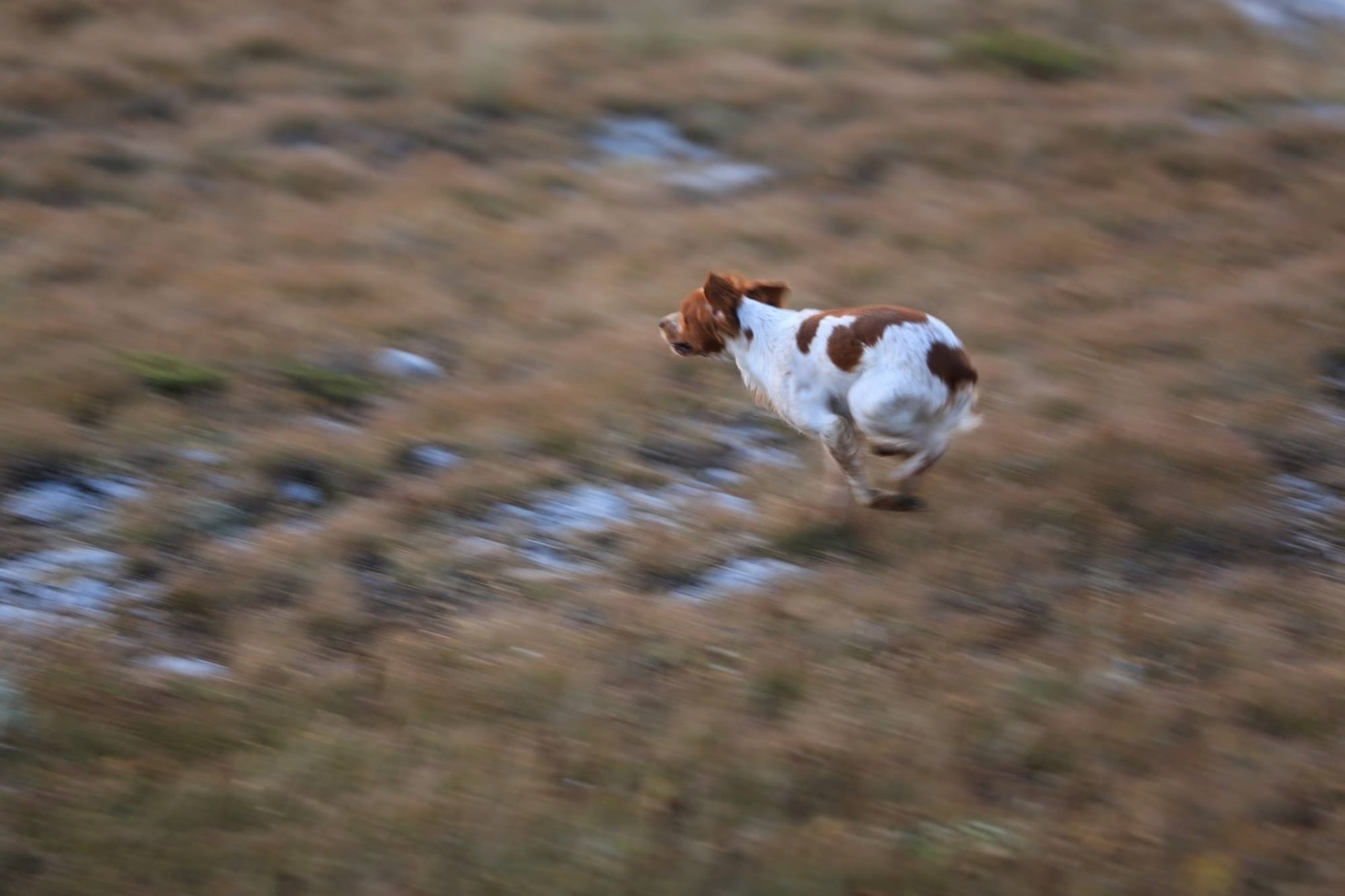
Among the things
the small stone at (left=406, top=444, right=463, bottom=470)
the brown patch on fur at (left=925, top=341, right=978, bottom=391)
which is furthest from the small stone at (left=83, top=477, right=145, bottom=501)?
the brown patch on fur at (left=925, top=341, right=978, bottom=391)

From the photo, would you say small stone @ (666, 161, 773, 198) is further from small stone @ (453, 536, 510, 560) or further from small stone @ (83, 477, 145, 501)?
small stone @ (83, 477, 145, 501)

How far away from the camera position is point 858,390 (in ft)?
16.9

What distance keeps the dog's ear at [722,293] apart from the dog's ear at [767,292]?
16 centimetres

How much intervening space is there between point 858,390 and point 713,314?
2.89 ft

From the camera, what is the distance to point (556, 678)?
4.45 m

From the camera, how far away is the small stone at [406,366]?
279 inches

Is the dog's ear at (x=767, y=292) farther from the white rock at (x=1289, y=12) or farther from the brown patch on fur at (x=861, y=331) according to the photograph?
the white rock at (x=1289, y=12)

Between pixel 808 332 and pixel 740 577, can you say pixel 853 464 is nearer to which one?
pixel 808 332

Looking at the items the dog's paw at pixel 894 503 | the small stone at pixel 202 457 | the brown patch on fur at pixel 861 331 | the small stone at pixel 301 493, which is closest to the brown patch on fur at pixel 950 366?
the brown patch on fur at pixel 861 331

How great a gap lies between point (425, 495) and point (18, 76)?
23.7 ft

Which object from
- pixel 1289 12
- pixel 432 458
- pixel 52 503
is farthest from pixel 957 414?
pixel 1289 12

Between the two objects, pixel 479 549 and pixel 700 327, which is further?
pixel 700 327

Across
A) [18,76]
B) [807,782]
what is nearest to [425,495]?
[807,782]

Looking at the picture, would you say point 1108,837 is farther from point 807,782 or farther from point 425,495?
point 425,495
